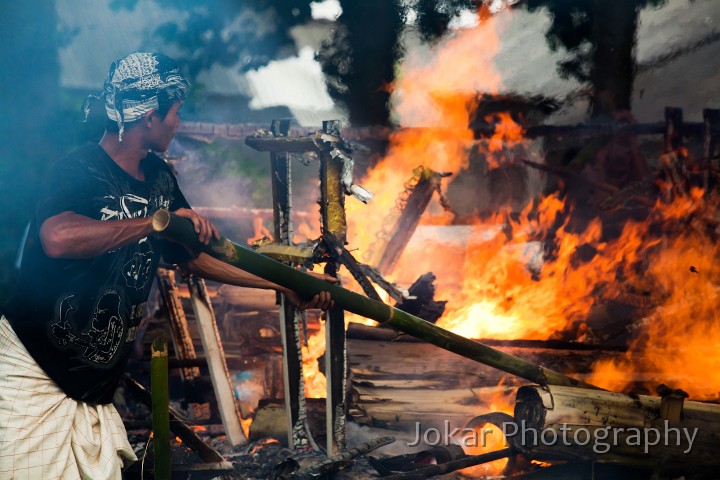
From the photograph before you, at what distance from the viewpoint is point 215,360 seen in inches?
233

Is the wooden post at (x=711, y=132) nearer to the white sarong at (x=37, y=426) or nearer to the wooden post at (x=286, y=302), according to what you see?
the wooden post at (x=286, y=302)

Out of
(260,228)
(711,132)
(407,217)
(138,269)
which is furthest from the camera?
(260,228)

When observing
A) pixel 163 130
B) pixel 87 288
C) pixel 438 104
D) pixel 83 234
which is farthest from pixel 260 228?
pixel 83 234

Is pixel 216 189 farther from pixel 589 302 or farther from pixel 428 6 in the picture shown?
pixel 589 302

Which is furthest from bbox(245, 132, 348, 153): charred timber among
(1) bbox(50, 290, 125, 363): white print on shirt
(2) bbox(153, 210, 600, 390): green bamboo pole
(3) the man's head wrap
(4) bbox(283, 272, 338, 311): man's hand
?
(1) bbox(50, 290, 125, 363): white print on shirt

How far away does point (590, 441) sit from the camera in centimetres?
469

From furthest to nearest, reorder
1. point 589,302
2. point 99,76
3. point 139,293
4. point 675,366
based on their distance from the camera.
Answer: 1. point 99,76
2. point 589,302
3. point 675,366
4. point 139,293

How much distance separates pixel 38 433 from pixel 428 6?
28.4 ft

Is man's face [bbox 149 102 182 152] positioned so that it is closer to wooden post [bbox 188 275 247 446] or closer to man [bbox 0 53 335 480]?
man [bbox 0 53 335 480]

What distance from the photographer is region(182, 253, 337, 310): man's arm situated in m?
3.77

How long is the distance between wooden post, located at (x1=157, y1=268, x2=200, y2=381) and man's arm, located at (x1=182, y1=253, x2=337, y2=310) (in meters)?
2.99

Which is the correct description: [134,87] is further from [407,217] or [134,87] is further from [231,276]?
[407,217]

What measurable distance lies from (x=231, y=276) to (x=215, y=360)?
2.34 meters

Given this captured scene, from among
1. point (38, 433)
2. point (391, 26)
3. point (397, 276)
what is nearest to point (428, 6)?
point (391, 26)
